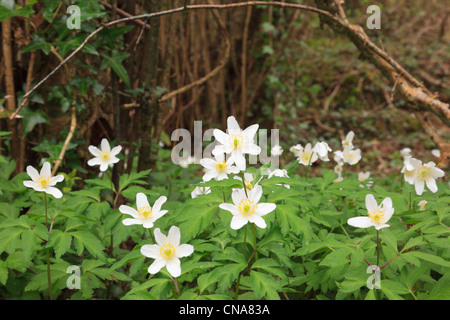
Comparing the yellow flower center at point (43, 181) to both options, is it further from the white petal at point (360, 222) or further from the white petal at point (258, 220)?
the white petal at point (360, 222)

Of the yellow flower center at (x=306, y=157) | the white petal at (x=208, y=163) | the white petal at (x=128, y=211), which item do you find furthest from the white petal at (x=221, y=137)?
the yellow flower center at (x=306, y=157)

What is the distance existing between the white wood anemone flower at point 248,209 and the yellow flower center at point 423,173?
0.79 m

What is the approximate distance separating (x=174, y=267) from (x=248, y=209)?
0.27 metres

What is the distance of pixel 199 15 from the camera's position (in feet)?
12.7

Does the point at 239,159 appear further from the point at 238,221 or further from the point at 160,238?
the point at 160,238

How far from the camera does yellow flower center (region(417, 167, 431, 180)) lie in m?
1.63

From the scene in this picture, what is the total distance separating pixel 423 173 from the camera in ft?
5.37

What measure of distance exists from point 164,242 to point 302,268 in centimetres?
55

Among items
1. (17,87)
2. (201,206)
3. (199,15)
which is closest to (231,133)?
(201,206)

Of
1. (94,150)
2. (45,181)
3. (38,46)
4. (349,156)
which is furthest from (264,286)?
(38,46)

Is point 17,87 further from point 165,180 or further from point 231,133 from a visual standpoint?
point 231,133

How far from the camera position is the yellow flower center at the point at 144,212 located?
52.0 inches

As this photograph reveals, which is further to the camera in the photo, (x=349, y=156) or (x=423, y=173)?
(x=349, y=156)

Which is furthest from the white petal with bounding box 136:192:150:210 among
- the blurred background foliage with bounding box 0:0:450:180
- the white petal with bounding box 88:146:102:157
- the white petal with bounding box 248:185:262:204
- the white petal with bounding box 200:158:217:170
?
the blurred background foliage with bounding box 0:0:450:180
